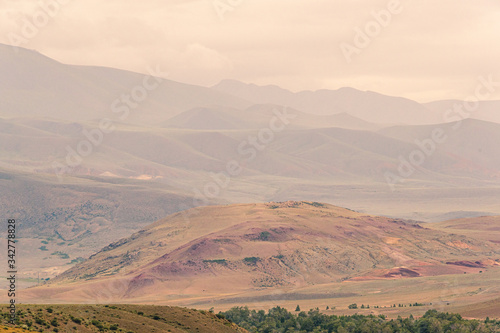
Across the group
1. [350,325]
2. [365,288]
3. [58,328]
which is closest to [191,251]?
[365,288]

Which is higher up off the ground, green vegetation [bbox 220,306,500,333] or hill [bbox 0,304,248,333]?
hill [bbox 0,304,248,333]

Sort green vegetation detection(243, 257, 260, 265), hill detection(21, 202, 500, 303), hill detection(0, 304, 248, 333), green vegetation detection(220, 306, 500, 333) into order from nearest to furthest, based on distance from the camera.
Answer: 1. hill detection(0, 304, 248, 333)
2. green vegetation detection(220, 306, 500, 333)
3. hill detection(21, 202, 500, 303)
4. green vegetation detection(243, 257, 260, 265)

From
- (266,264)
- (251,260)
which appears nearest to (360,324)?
(266,264)

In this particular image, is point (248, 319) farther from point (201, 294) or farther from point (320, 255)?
point (320, 255)

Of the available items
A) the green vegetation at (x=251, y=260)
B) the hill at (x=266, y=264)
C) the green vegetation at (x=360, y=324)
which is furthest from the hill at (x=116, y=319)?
the green vegetation at (x=251, y=260)

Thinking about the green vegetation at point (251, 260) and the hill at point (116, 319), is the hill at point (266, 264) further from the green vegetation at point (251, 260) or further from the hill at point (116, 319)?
the hill at point (116, 319)

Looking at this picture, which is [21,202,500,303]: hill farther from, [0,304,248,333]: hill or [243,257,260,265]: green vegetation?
[0,304,248,333]: hill

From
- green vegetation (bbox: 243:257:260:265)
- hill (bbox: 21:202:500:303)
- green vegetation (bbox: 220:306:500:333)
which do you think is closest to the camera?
green vegetation (bbox: 220:306:500:333)

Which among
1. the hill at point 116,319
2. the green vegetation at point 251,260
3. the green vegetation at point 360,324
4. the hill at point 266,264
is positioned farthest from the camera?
the green vegetation at point 251,260

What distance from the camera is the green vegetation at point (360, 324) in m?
91.2

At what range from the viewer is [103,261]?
655 feet

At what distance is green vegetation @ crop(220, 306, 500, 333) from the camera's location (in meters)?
91.2

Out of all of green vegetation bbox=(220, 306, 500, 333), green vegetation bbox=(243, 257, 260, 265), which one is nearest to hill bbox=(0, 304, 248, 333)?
green vegetation bbox=(220, 306, 500, 333)

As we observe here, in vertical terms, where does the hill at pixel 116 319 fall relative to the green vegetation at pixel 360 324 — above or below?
above
